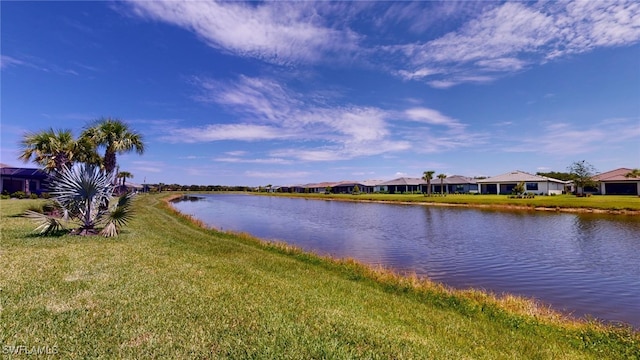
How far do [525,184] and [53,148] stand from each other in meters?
74.8

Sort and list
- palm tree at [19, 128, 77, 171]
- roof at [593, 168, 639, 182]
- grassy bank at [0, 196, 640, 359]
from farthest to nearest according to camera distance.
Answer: roof at [593, 168, 639, 182] < palm tree at [19, 128, 77, 171] < grassy bank at [0, 196, 640, 359]

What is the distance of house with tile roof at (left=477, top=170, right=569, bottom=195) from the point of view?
6675 centimetres

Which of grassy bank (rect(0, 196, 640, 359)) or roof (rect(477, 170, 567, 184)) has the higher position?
roof (rect(477, 170, 567, 184))

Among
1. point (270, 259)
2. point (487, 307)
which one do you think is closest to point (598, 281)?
point (487, 307)

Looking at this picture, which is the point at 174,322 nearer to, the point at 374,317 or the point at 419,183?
the point at 374,317

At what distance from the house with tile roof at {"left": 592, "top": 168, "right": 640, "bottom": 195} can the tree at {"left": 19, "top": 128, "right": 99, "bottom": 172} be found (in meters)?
79.3

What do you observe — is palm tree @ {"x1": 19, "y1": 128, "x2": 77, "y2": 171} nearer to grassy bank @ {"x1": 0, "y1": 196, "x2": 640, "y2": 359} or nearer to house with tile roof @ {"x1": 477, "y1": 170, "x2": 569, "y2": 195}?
grassy bank @ {"x1": 0, "y1": 196, "x2": 640, "y2": 359}

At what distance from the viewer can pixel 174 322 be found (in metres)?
5.77

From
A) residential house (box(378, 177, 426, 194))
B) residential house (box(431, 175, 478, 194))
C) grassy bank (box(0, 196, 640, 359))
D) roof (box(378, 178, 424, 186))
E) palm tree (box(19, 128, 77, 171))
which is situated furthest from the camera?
residential house (box(378, 177, 426, 194))

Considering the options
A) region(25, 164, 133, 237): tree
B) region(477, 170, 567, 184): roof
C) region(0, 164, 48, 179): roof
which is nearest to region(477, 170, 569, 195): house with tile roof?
region(477, 170, 567, 184): roof

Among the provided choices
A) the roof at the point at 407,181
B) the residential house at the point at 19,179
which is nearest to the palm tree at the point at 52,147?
the residential house at the point at 19,179

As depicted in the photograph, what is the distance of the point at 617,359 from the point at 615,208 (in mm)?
39824

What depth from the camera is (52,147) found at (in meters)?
22.1

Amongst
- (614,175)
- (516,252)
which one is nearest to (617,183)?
(614,175)
